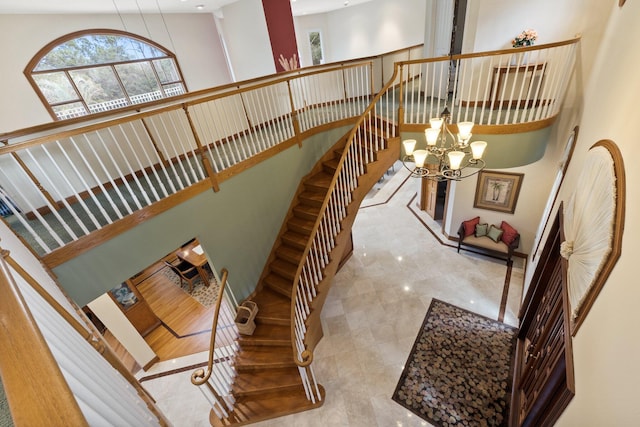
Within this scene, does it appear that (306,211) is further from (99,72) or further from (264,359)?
(99,72)

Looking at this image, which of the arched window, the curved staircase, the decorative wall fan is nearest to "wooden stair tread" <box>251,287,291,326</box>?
the curved staircase

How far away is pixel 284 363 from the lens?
3.62 metres

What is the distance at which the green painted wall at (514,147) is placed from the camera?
144 inches

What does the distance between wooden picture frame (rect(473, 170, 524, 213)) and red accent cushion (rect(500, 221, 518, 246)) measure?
0.30 m

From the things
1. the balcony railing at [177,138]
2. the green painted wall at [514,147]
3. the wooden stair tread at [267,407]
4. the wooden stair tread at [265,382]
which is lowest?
the wooden stair tread at [267,407]

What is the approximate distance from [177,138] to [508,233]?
6.07 meters

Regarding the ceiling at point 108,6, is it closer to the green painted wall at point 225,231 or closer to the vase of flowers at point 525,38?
the green painted wall at point 225,231

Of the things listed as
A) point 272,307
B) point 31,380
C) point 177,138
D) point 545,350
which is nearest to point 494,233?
point 545,350

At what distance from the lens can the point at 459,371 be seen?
143 inches

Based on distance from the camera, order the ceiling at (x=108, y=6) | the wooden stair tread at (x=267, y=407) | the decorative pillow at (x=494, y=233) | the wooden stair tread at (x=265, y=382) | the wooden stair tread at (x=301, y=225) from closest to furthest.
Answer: the wooden stair tread at (x=267, y=407) < the wooden stair tread at (x=265, y=382) < the ceiling at (x=108, y=6) < the wooden stair tread at (x=301, y=225) < the decorative pillow at (x=494, y=233)

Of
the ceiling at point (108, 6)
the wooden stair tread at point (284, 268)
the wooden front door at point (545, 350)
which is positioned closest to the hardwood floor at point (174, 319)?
the wooden stair tread at point (284, 268)

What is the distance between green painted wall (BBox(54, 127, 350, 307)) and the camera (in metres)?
2.61

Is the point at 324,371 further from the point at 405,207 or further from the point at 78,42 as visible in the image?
the point at 78,42

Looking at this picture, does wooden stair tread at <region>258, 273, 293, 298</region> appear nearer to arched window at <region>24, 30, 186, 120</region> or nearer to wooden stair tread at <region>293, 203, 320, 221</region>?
wooden stair tread at <region>293, 203, 320, 221</region>
